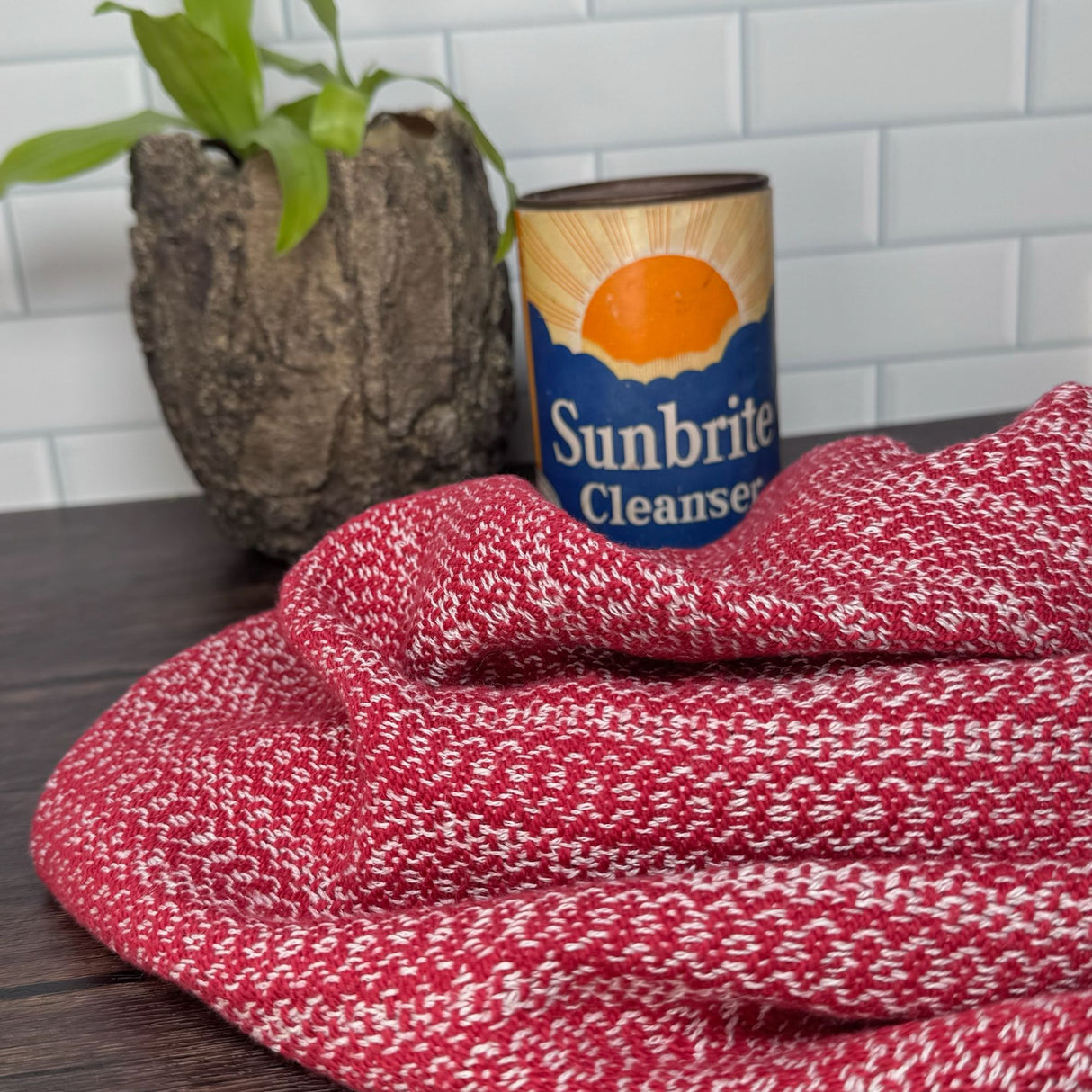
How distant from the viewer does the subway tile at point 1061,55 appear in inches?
29.4

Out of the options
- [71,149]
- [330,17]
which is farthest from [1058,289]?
[71,149]

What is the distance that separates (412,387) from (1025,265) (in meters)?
0.45

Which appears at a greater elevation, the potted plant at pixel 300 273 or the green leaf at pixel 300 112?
the green leaf at pixel 300 112

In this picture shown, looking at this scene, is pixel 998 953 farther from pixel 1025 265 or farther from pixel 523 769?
pixel 1025 265

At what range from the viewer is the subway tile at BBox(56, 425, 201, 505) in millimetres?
766

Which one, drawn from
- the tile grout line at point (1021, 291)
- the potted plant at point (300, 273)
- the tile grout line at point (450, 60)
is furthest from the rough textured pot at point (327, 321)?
the tile grout line at point (1021, 291)

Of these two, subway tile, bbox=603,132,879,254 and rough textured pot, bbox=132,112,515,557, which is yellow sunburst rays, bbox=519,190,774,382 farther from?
subway tile, bbox=603,132,879,254

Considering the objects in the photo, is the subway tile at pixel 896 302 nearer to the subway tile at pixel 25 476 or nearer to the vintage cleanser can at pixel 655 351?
the vintage cleanser can at pixel 655 351

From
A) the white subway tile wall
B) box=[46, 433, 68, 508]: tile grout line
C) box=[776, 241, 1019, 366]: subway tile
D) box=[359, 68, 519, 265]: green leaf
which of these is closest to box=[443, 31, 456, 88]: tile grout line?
the white subway tile wall

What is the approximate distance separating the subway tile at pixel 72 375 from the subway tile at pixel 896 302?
0.42 meters

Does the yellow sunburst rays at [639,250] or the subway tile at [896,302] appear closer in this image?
the yellow sunburst rays at [639,250]

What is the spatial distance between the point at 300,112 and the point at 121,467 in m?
0.30

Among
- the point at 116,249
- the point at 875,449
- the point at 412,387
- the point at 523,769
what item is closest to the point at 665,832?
the point at 523,769

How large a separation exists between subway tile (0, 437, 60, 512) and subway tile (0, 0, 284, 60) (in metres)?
0.23
